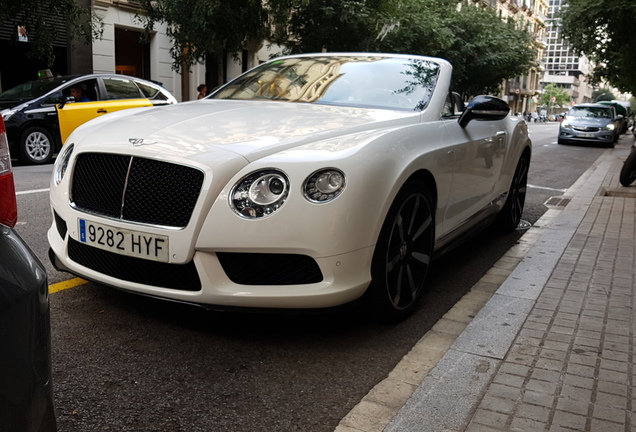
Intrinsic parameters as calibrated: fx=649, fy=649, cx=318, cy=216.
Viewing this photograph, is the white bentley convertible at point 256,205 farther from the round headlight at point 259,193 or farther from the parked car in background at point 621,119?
the parked car in background at point 621,119

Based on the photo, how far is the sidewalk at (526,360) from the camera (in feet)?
8.20

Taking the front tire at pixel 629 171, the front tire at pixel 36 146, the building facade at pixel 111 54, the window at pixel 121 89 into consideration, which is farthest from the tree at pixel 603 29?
the front tire at pixel 36 146

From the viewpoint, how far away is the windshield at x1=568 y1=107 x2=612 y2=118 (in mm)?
26094

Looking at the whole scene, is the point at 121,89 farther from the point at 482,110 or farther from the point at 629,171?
the point at 482,110

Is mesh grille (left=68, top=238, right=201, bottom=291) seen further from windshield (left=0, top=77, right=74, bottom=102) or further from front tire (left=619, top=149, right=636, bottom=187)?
front tire (left=619, top=149, right=636, bottom=187)

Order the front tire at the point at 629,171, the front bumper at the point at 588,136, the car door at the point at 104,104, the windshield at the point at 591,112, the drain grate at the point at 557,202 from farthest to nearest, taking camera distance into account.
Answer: the windshield at the point at 591,112, the front bumper at the point at 588,136, the car door at the point at 104,104, the front tire at the point at 629,171, the drain grate at the point at 557,202

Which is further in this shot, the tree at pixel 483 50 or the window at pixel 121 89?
the tree at pixel 483 50

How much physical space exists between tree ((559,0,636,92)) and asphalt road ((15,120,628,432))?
679 inches

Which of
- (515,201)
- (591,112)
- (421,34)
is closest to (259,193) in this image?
(515,201)

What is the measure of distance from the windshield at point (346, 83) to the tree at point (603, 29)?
15.4 meters

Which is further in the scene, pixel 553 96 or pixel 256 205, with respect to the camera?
pixel 553 96

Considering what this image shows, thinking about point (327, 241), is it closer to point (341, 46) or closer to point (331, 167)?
point (331, 167)

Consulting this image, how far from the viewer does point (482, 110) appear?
14.3 feet

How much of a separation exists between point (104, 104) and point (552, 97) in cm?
12297
